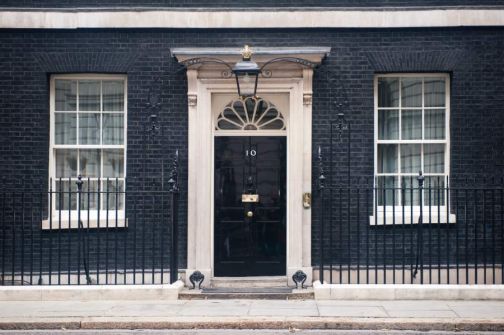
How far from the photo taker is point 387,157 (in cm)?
1208

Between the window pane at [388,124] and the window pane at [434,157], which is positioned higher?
the window pane at [388,124]

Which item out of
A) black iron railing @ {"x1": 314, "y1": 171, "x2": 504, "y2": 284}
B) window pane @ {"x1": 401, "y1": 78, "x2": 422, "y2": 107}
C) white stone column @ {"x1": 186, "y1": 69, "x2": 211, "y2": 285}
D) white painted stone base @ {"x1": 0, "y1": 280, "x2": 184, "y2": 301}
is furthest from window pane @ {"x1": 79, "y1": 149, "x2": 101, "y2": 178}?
A: window pane @ {"x1": 401, "y1": 78, "x2": 422, "y2": 107}

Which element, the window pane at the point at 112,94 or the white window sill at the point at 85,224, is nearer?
the white window sill at the point at 85,224

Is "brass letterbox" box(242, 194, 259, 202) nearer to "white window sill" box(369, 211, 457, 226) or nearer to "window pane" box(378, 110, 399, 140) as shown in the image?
"white window sill" box(369, 211, 457, 226)

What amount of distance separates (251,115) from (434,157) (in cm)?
303

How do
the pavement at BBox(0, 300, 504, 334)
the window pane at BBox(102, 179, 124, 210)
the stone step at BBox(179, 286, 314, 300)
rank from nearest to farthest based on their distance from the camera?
the pavement at BBox(0, 300, 504, 334)
the stone step at BBox(179, 286, 314, 300)
the window pane at BBox(102, 179, 124, 210)

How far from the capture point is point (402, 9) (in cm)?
1173

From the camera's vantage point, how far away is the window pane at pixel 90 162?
12.1 metres

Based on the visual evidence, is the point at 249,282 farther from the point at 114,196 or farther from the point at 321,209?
the point at 114,196

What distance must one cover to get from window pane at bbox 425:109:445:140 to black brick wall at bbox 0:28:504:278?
0.28 m

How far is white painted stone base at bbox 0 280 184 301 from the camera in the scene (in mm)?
10430

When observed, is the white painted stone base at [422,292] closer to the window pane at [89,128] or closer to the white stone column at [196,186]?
the white stone column at [196,186]

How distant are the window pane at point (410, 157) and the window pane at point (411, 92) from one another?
678 mm

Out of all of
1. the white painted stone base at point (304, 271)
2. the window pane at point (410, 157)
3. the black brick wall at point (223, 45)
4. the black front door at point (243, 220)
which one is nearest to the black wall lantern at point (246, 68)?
the black brick wall at point (223, 45)
